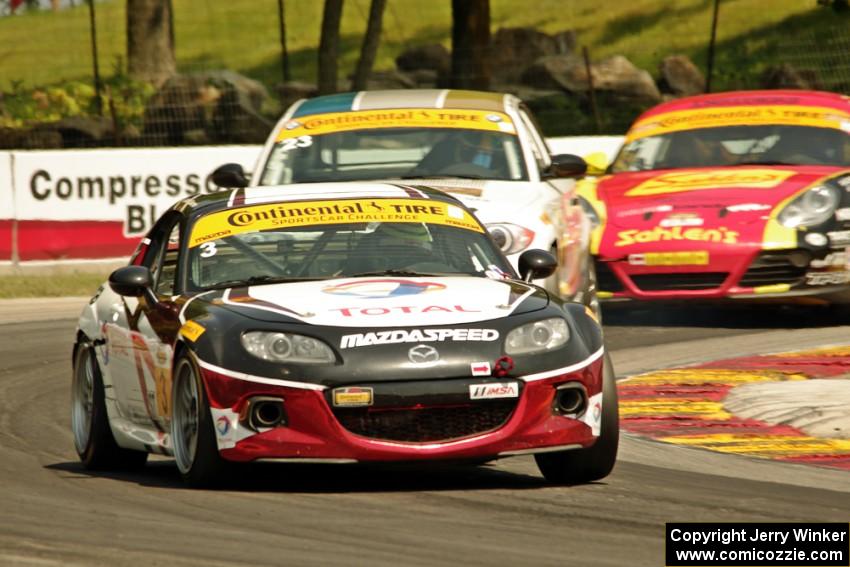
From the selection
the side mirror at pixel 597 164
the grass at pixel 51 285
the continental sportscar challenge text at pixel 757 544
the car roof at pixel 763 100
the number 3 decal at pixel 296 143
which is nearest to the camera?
the continental sportscar challenge text at pixel 757 544

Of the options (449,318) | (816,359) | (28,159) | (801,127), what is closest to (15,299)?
(28,159)

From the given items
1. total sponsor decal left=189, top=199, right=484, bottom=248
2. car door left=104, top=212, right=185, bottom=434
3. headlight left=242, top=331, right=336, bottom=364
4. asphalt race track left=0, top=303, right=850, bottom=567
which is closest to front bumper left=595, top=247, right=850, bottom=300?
asphalt race track left=0, top=303, right=850, bottom=567

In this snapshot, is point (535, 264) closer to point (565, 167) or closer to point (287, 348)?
point (287, 348)

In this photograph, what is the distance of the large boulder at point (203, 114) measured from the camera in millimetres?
26911

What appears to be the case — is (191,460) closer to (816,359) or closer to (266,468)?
(266,468)

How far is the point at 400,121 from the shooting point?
44.1 feet

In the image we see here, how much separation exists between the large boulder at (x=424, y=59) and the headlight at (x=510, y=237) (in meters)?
32.2

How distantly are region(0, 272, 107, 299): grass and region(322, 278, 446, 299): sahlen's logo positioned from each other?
1076 cm

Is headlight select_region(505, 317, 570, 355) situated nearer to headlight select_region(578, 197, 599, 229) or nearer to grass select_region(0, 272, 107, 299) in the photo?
headlight select_region(578, 197, 599, 229)

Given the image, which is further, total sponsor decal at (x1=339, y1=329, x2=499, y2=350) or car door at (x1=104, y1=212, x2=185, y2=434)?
car door at (x1=104, y1=212, x2=185, y2=434)

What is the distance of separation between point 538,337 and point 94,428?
2.33m

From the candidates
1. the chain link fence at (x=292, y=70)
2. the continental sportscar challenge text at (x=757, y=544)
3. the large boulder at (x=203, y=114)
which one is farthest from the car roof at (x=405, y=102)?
the large boulder at (x=203, y=114)

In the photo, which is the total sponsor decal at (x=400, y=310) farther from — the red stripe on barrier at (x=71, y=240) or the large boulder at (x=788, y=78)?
the large boulder at (x=788, y=78)

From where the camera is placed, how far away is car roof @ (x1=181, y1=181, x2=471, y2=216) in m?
8.86
